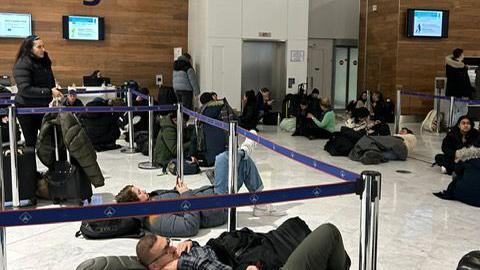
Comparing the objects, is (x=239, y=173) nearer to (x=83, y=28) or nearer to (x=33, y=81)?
(x=33, y=81)

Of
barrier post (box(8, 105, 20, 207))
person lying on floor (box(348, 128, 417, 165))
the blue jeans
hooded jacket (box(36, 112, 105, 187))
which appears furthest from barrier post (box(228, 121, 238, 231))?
person lying on floor (box(348, 128, 417, 165))

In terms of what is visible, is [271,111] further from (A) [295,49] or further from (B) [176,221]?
(B) [176,221]

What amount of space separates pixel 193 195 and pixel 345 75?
15.0 m

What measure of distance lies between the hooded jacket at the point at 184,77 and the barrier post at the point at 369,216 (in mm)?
11342

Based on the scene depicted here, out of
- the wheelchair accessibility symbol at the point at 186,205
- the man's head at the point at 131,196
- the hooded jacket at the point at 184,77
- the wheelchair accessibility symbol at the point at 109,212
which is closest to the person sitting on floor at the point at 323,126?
the hooded jacket at the point at 184,77

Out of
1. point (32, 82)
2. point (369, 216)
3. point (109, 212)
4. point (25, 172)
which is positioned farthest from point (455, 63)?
point (109, 212)

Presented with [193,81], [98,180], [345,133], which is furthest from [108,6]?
[98,180]

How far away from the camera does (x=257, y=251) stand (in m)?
3.66

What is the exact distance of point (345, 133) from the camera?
9883 millimetres

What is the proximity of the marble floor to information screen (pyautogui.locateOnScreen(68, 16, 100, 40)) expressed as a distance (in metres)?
6.87

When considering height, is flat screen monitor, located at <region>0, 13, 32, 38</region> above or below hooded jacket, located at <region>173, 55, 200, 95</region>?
above

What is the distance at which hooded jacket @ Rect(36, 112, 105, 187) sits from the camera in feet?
18.8

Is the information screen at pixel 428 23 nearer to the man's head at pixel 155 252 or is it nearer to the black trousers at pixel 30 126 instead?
the black trousers at pixel 30 126

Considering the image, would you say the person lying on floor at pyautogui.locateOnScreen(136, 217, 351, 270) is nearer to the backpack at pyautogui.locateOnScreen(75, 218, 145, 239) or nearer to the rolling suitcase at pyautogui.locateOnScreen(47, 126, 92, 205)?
the backpack at pyautogui.locateOnScreen(75, 218, 145, 239)
